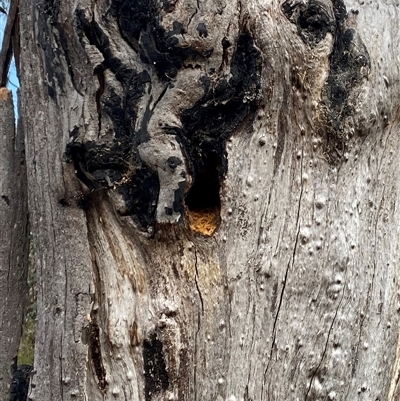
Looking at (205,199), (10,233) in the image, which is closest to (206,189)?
(205,199)

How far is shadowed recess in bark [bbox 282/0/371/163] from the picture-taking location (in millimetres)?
1265

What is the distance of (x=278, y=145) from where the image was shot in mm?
1271

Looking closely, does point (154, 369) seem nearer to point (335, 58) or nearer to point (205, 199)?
point (205, 199)

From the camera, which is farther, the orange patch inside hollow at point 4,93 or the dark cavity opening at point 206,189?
the orange patch inside hollow at point 4,93

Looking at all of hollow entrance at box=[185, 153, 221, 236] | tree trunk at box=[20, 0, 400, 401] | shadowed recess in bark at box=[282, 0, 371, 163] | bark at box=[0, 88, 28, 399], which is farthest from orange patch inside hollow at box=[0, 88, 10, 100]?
shadowed recess in bark at box=[282, 0, 371, 163]

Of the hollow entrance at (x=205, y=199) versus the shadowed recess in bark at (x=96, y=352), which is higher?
the hollow entrance at (x=205, y=199)

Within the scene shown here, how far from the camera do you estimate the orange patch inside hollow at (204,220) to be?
1.25m

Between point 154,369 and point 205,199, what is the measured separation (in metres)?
0.36

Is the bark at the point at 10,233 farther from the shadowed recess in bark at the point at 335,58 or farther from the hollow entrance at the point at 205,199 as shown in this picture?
the shadowed recess in bark at the point at 335,58

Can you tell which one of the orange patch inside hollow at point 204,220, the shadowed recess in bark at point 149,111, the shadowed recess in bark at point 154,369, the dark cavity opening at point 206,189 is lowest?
the shadowed recess in bark at point 154,369

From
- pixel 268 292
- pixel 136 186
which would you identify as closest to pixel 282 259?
pixel 268 292

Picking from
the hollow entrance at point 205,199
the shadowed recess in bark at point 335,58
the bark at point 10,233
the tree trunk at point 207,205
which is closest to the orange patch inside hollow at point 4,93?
the bark at point 10,233

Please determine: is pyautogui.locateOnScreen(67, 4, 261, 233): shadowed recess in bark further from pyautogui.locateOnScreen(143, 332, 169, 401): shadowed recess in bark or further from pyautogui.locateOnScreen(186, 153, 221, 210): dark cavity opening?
pyautogui.locateOnScreen(143, 332, 169, 401): shadowed recess in bark

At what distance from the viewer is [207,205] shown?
4.28 ft
